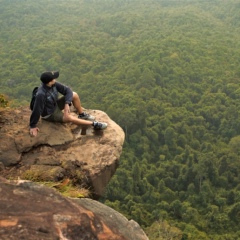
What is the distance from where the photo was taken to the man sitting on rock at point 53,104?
5.36 meters

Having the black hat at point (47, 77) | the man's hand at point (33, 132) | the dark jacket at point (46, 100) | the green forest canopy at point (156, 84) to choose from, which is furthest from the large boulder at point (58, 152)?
the green forest canopy at point (156, 84)

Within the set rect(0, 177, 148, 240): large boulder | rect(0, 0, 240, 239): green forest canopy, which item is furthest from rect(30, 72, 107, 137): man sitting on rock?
rect(0, 0, 240, 239): green forest canopy

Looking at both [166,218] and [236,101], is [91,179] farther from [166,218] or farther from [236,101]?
[236,101]

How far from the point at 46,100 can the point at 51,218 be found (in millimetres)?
2782

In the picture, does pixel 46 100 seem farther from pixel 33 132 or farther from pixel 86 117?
pixel 86 117

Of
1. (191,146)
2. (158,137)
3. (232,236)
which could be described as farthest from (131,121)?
(232,236)

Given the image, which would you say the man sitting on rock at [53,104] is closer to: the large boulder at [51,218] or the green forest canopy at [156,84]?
the large boulder at [51,218]

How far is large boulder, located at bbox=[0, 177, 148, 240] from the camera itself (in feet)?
9.62

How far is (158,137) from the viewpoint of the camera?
134ft

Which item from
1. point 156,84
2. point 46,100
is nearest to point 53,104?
point 46,100

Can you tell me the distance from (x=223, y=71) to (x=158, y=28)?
2363 cm

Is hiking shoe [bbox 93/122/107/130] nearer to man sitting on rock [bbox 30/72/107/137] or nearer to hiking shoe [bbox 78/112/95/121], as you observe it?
man sitting on rock [bbox 30/72/107/137]

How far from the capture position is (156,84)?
51250 millimetres

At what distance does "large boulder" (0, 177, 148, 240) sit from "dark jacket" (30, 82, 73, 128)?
→ 6.18ft
